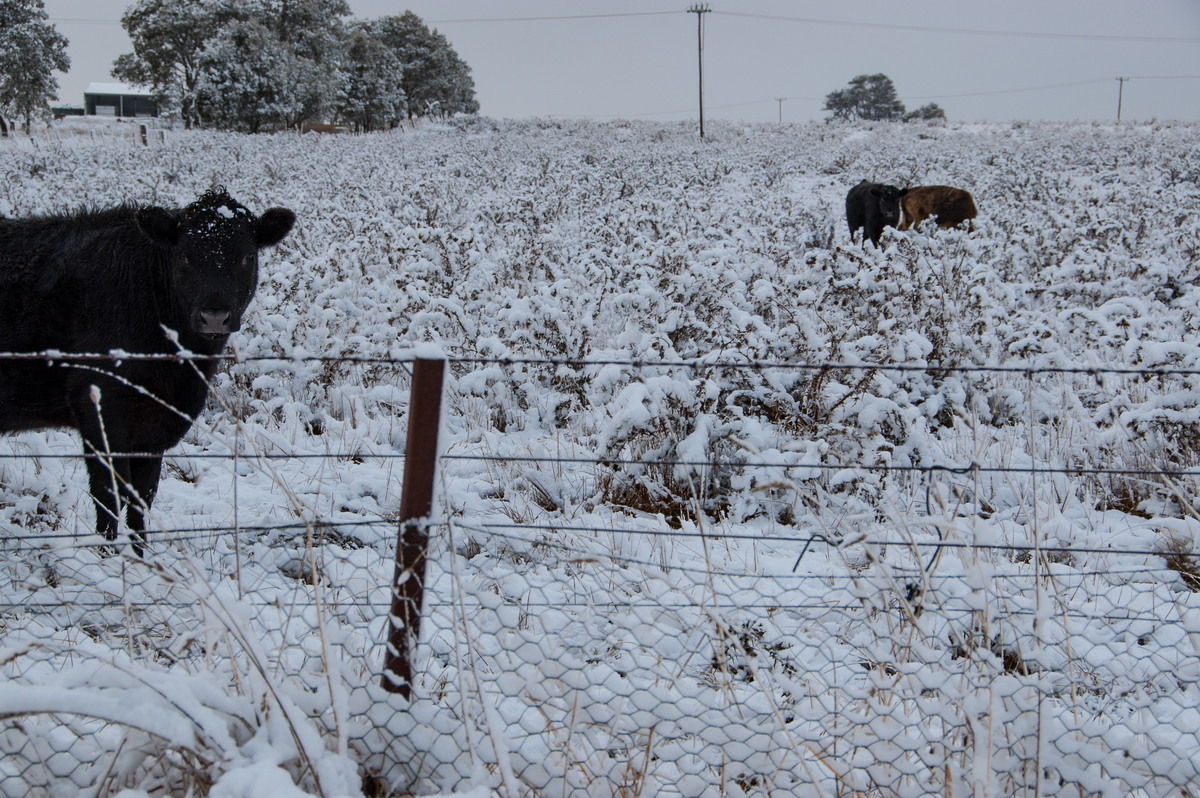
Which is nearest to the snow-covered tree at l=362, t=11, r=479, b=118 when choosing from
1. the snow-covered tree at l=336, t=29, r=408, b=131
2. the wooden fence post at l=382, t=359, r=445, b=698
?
the snow-covered tree at l=336, t=29, r=408, b=131

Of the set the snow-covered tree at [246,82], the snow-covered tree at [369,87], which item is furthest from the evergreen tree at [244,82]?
the snow-covered tree at [369,87]

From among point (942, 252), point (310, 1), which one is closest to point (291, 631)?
point (942, 252)

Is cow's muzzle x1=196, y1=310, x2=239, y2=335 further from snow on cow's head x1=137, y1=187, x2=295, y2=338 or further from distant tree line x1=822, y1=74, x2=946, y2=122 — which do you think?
distant tree line x1=822, y1=74, x2=946, y2=122

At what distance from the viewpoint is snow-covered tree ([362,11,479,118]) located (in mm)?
62125

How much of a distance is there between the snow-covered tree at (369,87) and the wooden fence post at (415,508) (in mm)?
52183

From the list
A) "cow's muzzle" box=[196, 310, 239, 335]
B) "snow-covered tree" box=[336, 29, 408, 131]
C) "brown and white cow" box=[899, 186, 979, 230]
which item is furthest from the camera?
"snow-covered tree" box=[336, 29, 408, 131]

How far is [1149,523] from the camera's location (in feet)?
10.6

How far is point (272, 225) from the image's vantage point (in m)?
4.01

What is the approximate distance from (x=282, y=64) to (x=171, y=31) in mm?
13155

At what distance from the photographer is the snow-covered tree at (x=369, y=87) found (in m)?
50.6

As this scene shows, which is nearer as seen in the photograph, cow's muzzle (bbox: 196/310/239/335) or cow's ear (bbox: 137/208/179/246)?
cow's muzzle (bbox: 196/310/239/335)

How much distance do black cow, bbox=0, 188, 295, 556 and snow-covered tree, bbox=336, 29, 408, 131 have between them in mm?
49725

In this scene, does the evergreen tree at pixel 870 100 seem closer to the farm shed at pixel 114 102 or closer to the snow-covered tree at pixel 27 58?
the snow-covered tree at pixel 27 58

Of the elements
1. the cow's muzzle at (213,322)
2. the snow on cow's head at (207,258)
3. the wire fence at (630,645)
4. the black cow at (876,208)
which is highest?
the black cow at (876,208)
